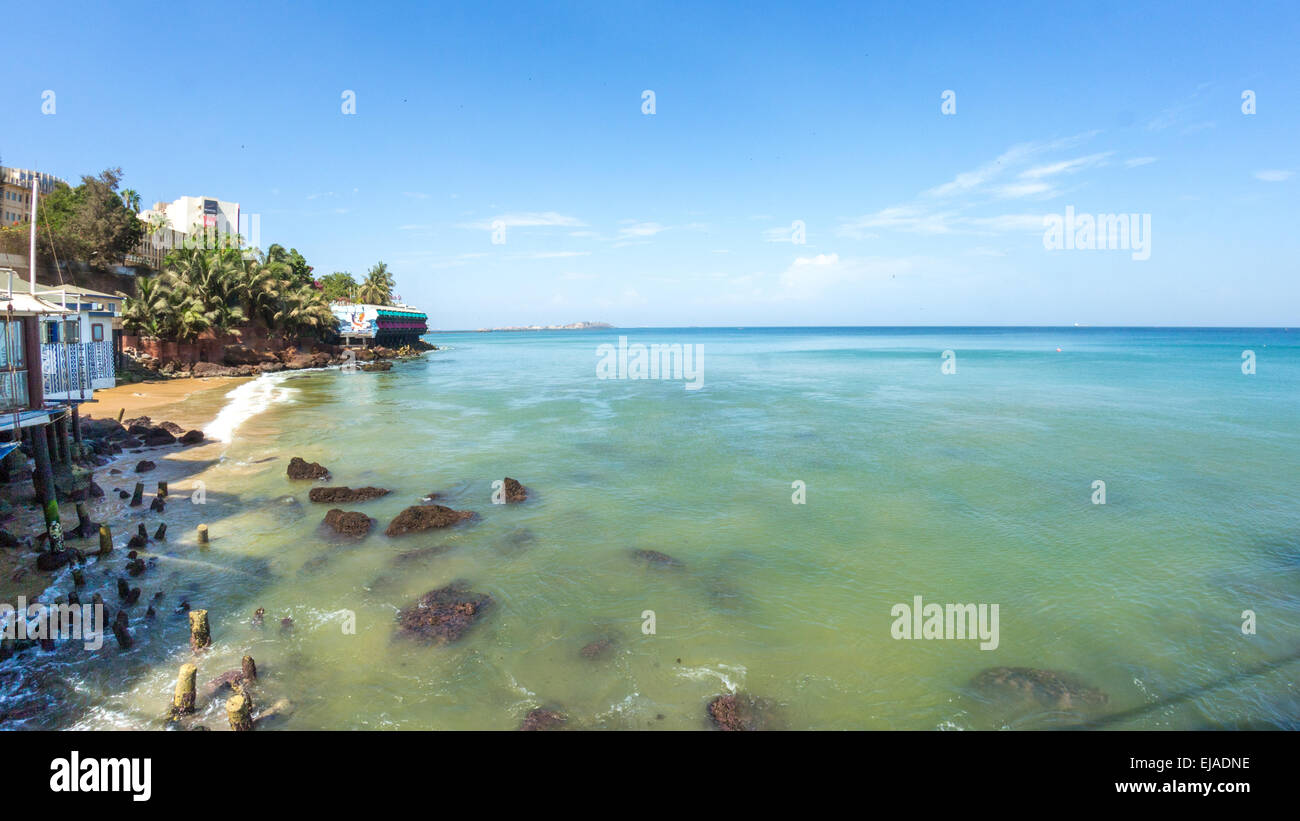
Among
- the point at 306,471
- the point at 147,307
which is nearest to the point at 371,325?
the point at 147,307

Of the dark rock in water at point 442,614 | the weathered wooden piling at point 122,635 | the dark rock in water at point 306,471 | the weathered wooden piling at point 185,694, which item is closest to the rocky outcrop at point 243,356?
the dark rock in water at point 306,471

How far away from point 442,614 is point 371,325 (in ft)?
264

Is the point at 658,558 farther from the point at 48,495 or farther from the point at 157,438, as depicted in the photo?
the point at 157,438

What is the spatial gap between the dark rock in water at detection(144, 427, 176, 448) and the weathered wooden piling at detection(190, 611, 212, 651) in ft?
63.2

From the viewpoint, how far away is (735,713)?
8711 mm

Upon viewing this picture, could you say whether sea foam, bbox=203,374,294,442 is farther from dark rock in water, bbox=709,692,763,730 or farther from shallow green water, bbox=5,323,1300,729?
dark rock in water, bbox=709,692,763,730

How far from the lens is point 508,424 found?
33656mm

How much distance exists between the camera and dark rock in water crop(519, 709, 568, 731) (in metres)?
8.30

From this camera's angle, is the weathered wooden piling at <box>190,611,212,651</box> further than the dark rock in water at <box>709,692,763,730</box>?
Yes

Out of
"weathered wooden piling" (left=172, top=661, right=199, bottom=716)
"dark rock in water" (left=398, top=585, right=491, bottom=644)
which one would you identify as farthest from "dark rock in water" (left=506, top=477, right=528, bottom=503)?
"weathered wooden piling" (left=172, top=661, right=199, bottom=716)

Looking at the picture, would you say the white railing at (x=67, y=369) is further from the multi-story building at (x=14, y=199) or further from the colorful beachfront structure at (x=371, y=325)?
the multi-story building at (x=14, y=199)

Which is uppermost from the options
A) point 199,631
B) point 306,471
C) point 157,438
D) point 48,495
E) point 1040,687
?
point 48,495

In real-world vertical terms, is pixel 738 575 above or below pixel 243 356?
below

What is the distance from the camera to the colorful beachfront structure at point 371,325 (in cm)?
8112
